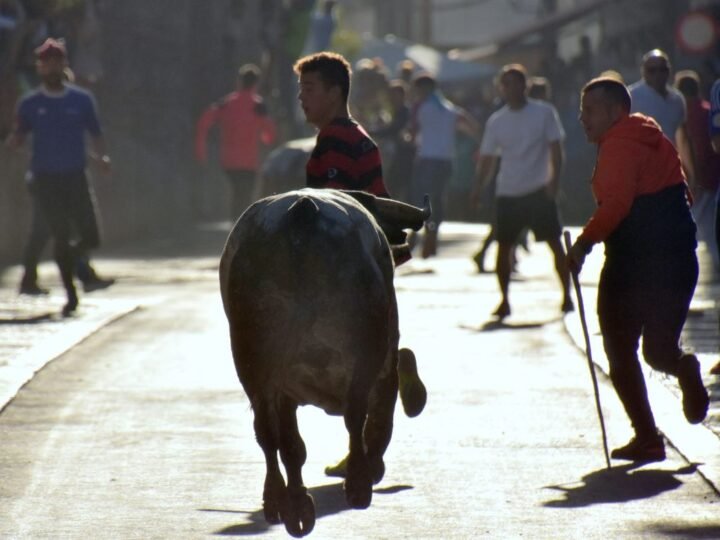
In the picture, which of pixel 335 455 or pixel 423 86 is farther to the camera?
pixel 423 86

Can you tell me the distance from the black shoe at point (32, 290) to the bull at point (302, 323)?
10.2 meters

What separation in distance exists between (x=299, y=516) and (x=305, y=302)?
69 cm

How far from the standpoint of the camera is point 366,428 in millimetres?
7695

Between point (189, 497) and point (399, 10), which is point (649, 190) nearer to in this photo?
point (189, 497)

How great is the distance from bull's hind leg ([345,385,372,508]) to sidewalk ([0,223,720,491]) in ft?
5.81

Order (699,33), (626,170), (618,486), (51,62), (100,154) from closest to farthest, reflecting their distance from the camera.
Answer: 1. (618,486)
2. (626,170)
3. (51,62)
4. (100,154)
5. (699,33)

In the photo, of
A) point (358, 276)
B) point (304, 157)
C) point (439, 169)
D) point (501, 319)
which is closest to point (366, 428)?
point (358, 276)

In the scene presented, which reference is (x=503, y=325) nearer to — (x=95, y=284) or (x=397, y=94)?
(x=95, y=284)

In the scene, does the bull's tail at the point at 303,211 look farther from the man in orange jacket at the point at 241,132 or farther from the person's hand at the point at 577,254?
the man in orange jacket at the point at 241,132

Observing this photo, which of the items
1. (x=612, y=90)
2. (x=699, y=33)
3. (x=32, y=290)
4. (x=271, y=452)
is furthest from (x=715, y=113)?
(x=699, y=33)

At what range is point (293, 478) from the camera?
6.71 m

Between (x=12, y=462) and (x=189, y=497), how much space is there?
1.11 m

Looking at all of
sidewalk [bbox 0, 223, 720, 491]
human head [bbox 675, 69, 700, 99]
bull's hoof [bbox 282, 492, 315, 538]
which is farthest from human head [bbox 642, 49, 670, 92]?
bull's hoof [bbox 282, 492, 315, 538]

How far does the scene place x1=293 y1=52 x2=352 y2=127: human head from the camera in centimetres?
852
